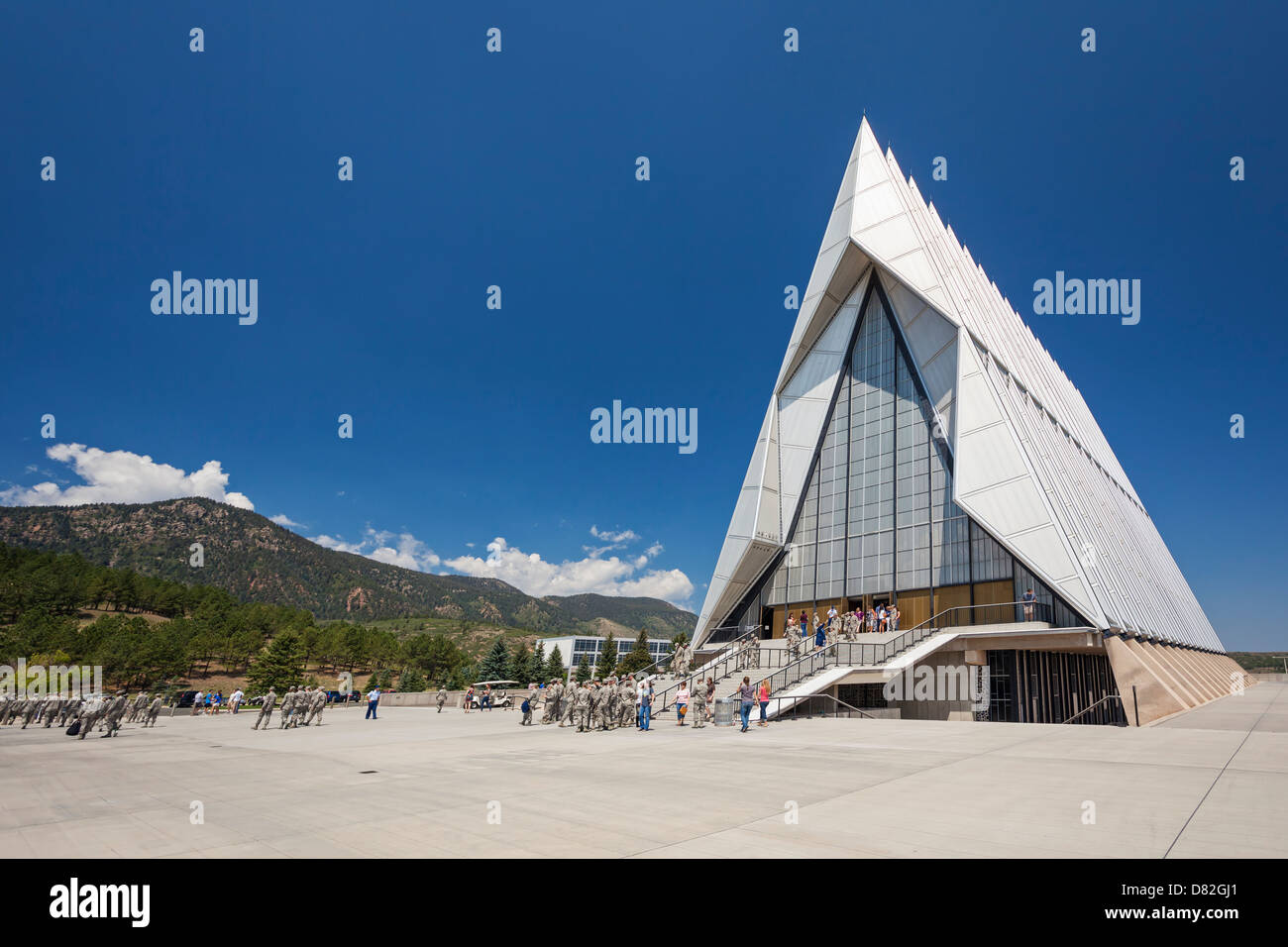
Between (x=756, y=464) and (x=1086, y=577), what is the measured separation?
1614cm

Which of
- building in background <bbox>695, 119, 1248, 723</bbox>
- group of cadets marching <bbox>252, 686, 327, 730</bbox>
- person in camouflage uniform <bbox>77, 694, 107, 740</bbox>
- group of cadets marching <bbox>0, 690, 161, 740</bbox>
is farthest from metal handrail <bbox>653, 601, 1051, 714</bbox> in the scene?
person in camouflage uniform <bbox>77, 694, 107, 740</bbox>

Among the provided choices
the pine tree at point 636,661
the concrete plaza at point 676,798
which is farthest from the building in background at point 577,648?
the concrete plaza at point 676,798

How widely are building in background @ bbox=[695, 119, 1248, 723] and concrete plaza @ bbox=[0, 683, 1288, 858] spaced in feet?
31.0

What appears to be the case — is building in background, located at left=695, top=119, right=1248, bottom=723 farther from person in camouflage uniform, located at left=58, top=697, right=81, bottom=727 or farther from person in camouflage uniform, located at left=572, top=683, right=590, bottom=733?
person in camouflage uniform, located at left=58, top=697, right=81, bottom=727

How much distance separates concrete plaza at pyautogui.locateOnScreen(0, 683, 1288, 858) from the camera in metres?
5.44

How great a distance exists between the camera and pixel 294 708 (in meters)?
21.5

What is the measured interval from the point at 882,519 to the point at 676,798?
26.5 meters

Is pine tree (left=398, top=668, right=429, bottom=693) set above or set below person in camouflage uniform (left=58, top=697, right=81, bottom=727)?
below

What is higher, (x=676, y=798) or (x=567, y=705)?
(x=676, y=798)

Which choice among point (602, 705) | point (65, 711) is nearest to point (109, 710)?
point (65, 711)

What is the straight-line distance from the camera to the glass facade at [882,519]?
2820 cm

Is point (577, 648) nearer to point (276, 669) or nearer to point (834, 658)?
point (276, 669)
